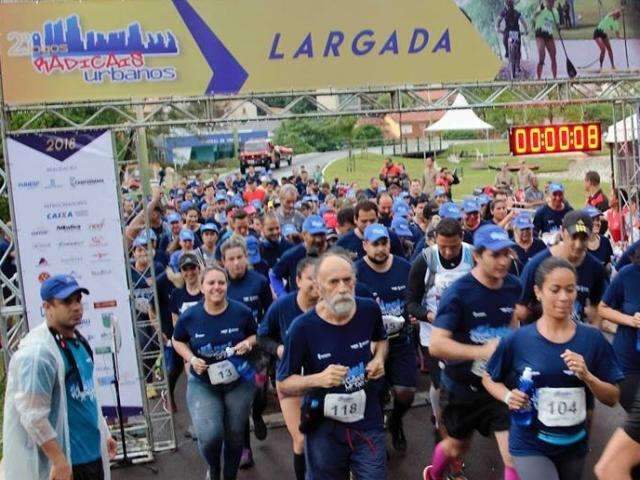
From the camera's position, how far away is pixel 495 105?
899 cm

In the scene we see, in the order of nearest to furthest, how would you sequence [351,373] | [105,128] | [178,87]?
[351,373], [105,128], [178,87]

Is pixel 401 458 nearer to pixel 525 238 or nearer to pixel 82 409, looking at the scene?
pixel 525 238

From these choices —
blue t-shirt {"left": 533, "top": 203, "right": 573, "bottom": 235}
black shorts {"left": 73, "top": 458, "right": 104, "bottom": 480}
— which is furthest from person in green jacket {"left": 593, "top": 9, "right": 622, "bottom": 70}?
black shorts {"left": 73, "top": 458, "right": 104, "bottom": 480}

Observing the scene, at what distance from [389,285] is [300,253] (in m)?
1.38

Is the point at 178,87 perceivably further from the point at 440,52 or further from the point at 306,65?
the point at 440,52

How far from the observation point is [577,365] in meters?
3.98

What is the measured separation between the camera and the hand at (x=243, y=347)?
19.5 ft

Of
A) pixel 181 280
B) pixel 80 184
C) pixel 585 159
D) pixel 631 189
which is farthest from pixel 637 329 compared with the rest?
pixel 585 159

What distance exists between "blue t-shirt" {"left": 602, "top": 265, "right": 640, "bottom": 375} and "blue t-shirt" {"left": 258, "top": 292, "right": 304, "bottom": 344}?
2264 mm

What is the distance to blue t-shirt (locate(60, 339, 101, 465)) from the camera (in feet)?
14.8

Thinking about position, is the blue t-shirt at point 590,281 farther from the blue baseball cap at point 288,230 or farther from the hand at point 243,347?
the blue baseball cap at point 288,230

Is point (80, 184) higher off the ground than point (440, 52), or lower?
lower

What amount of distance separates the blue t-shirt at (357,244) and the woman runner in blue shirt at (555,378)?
3.56 metres

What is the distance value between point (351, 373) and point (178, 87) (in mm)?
4358
